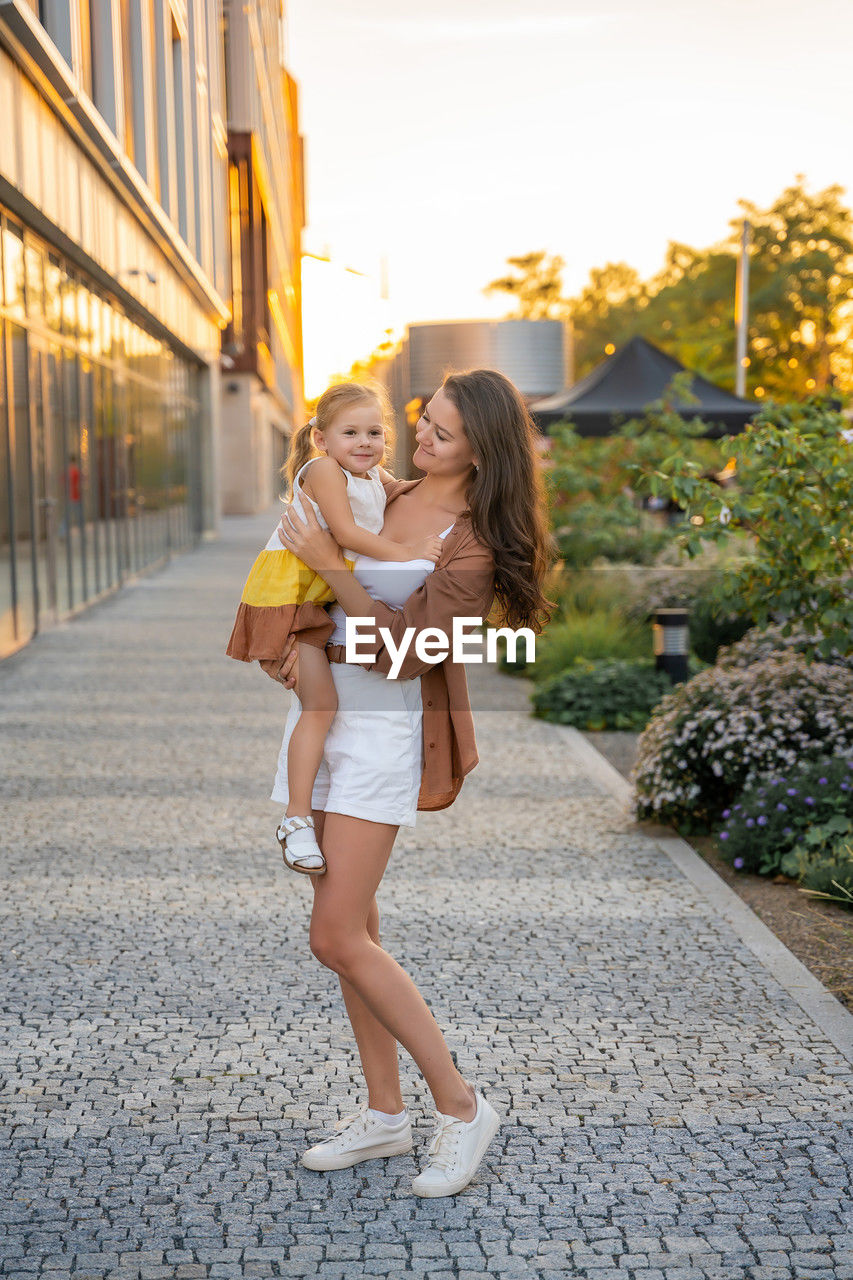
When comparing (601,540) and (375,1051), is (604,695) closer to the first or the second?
(601,540)

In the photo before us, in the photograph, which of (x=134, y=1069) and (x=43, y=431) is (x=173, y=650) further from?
(x=134, y=1069)

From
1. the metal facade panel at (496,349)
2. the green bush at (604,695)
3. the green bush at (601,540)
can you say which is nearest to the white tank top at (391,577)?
the green bush at (604,695)

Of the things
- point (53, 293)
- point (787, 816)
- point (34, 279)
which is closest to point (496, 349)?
point (53, 293)

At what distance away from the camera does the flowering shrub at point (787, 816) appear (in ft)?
18.6

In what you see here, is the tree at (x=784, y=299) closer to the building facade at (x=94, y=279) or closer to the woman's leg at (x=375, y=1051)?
the building facade at (x=94, y=279)

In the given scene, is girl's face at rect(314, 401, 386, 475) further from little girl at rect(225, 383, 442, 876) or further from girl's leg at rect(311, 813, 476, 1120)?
girl's leg at rect(311, 813, 476, 1120)

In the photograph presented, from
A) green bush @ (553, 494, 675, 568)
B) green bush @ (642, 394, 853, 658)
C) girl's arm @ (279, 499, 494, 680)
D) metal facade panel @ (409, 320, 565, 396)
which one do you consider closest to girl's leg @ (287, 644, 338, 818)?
girl's arm @ (279, 499, 494, 680)

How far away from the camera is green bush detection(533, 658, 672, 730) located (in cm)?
942

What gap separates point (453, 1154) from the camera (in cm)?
313

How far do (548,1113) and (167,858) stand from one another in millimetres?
2829

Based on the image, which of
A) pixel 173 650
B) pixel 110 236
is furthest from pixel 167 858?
pixel 110 236

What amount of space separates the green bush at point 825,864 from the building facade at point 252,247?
20782 millimetres

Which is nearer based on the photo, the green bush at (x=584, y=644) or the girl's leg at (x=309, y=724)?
the girl's leg at (x=309, y=724)

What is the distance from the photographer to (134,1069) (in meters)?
3.78
